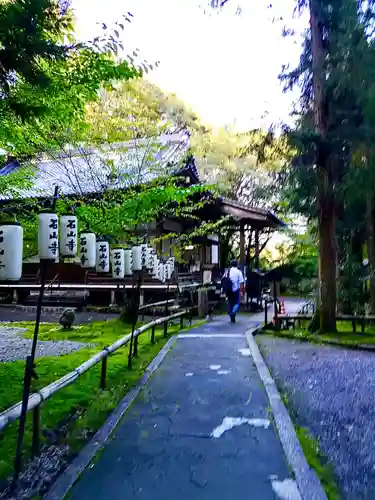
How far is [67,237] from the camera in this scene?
16.0 feet

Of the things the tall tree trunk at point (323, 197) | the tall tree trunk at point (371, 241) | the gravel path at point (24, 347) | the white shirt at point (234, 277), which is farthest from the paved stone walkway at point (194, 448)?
the tall tree trunk at point (371, 241)

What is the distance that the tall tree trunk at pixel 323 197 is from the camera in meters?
11.6

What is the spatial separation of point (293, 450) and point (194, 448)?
2.91 feet

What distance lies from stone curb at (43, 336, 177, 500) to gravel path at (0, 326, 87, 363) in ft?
12.0

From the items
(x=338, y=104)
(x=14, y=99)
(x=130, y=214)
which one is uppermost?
(x=338, y=104)

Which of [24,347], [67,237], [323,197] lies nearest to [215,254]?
[323,197]

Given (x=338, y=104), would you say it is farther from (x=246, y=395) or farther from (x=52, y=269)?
(x=52, y=269)

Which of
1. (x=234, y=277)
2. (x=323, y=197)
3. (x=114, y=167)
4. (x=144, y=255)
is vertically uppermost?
(x=114, y=167)

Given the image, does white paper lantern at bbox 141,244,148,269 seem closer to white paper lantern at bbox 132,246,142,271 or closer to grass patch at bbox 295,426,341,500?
white paper lantern at bbox 132,246,142,271

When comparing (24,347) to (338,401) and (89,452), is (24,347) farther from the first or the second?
(338,401)

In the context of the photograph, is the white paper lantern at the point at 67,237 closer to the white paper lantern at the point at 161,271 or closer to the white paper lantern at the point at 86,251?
the white paper lantern at the point at 86,251

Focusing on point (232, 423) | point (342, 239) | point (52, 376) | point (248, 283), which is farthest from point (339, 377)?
point (248, 283)

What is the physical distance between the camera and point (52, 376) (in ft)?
23.2

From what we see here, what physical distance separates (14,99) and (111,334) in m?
8.25
